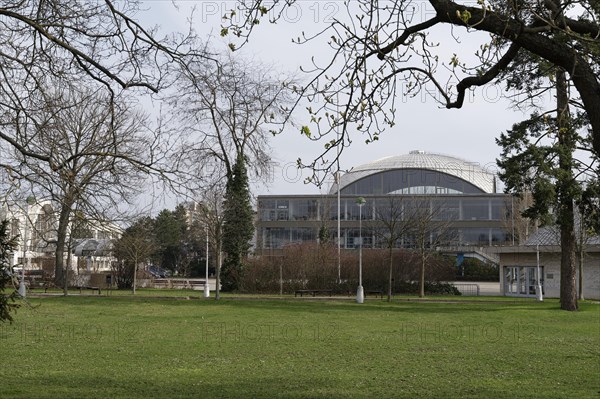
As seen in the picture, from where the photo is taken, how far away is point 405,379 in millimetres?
12000

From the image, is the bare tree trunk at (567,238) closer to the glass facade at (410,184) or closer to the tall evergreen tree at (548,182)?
the tall evergreen tree at (548,182)

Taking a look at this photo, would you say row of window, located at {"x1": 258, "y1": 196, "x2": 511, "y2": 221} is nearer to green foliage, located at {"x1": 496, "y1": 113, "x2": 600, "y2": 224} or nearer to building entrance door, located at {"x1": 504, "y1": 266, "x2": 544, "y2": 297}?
building entrance door, located at {"x1": 504, "y1": 266, "x2": 544, "y2": 297}

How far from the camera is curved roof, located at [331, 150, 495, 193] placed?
288ft

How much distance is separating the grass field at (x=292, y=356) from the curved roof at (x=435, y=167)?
62.9m

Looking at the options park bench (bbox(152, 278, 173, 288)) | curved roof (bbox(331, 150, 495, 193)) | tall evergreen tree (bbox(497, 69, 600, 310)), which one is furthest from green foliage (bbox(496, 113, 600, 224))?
curved roof (bbox(331, 150, 495, 193))

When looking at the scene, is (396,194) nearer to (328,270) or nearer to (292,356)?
(328,270)

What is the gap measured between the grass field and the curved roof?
206ft

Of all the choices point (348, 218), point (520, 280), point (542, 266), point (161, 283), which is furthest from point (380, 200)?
point (161, 283)

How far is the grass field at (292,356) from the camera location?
36.1 ft

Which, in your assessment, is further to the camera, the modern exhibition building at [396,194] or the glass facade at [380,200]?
the modern exhibition building at [396,194]

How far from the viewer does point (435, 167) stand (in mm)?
89875

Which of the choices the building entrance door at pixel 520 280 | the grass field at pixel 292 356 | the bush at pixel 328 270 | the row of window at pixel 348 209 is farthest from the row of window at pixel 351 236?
the grass field at pixel 292 356

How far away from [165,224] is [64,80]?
60.7 meters

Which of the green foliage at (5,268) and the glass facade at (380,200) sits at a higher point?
the glass facade at (380,200)
